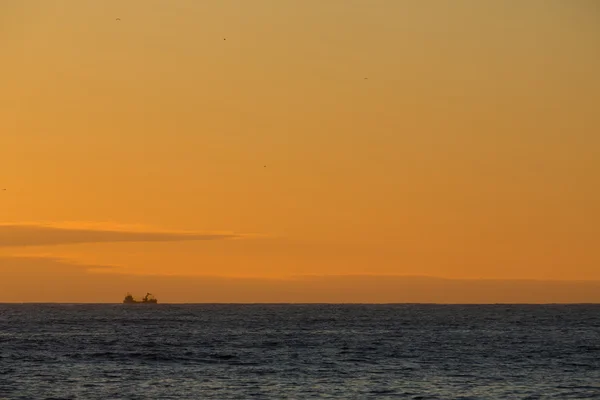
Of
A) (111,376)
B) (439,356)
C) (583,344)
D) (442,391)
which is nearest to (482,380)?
(442,391)

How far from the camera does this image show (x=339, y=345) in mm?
104688

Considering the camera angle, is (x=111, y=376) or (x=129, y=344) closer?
(x=111, y=376)

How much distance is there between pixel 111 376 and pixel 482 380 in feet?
82.6

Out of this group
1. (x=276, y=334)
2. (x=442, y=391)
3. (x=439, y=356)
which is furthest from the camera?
(x=276, y=334)

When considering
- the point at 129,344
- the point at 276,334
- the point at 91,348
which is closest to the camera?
the point at 91,348

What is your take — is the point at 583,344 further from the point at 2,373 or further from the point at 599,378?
the point at 2,373

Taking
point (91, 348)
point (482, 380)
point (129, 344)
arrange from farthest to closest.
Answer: point (129, 344)
point (91, 348)
point (482, 380)

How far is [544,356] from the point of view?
90625 mm

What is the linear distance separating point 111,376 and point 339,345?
120 feet

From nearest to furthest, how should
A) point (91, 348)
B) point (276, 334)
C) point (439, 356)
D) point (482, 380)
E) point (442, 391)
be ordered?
1. point (442, 391)
2. point (482, 380)
3. point (439, 356)
4. point (91, 348)
5. point (276, 334)

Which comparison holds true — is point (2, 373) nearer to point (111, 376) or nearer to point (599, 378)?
point (111, 376)

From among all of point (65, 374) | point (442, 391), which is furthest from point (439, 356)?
point (65, 374)

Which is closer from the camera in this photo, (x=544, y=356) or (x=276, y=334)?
(x=544, y=356)

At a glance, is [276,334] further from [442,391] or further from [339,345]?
[442,391]
